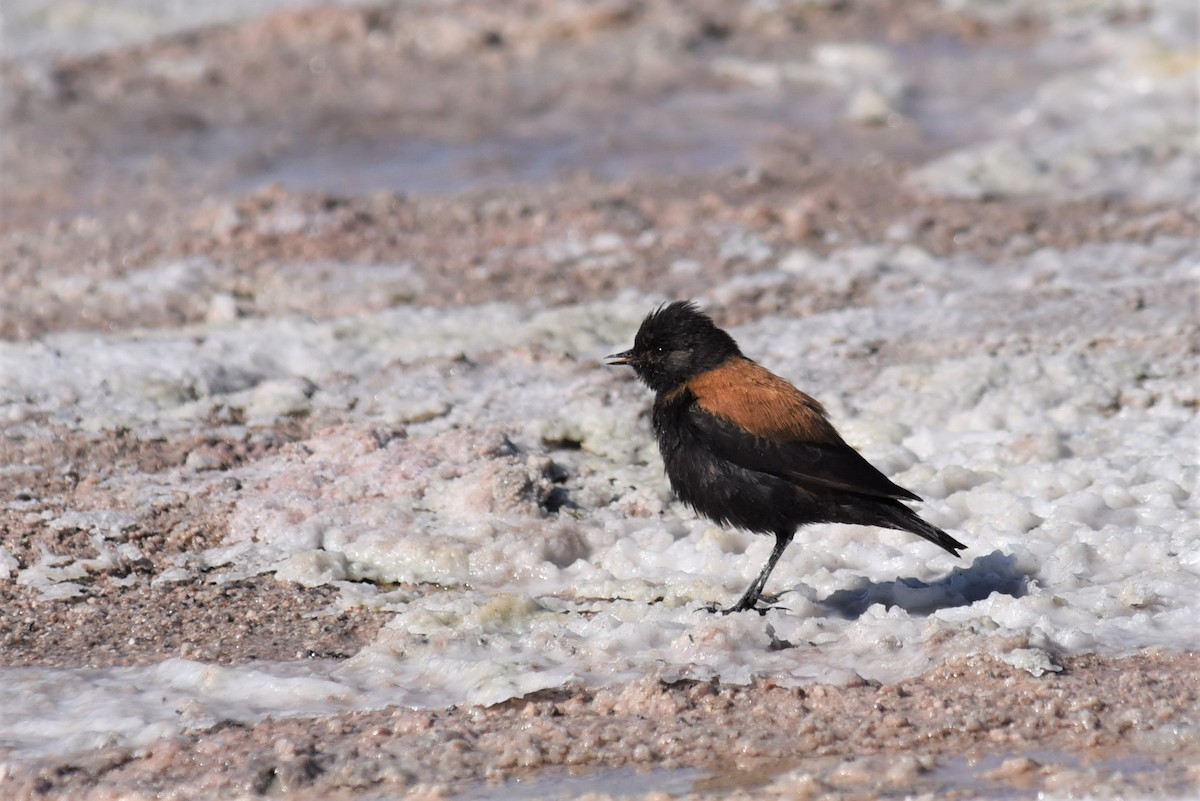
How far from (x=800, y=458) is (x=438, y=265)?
3994mm

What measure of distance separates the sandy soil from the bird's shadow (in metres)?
0.64

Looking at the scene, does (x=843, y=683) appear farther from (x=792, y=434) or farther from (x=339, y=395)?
(x=339, y=395)

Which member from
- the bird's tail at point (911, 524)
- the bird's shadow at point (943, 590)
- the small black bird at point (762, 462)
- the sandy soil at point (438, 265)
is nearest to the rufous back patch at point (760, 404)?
the small black bird at point (762, 462)

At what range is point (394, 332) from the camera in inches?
295

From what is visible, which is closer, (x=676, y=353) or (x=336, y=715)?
(x=336, y=715)

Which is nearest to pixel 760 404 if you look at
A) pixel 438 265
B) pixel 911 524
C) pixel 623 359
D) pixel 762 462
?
pixel 762 462

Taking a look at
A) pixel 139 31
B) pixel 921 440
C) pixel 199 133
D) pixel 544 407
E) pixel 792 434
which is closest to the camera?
pixel 792 434

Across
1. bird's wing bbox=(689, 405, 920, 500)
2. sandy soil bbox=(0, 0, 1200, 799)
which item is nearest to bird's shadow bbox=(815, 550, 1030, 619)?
bird's wing bbox=(689, 405, 920, 500)

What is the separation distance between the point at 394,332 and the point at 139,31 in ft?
25.9

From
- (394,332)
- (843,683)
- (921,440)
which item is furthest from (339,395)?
(843,683)

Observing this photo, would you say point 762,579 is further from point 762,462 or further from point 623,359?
point 623,359

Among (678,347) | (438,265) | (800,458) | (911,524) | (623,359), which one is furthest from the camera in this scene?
(438,265)

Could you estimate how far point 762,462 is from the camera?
5020 millimetres

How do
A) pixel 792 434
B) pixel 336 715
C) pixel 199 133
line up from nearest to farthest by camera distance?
1. pixel 336 715
2. pixel 792 434
3. pixel 199 133
